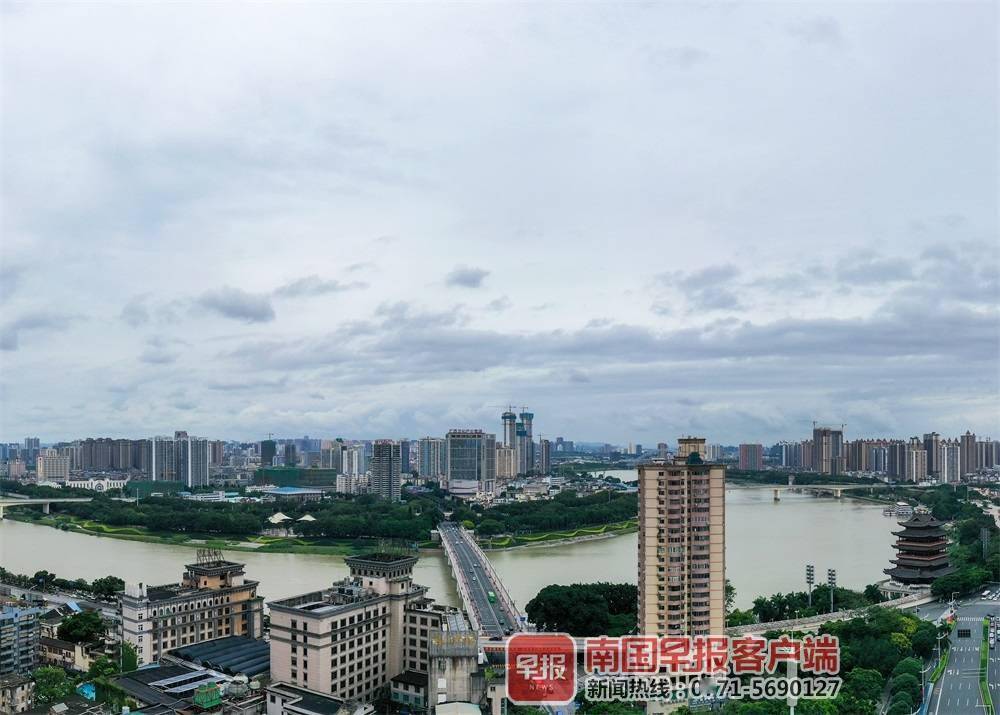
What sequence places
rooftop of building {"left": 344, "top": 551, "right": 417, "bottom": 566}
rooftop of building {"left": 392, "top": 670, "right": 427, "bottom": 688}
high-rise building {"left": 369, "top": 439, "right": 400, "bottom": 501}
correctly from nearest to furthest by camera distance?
rooftop of building {"left": 392, "top": 670, "right": 427, "bottom": 688}
rooftop of building {"left": 344, "top": 551, "right": 417, "bottom": 566}
high-rise building {"left": 369, "top": 439, "right": 400, "bottom": 501}

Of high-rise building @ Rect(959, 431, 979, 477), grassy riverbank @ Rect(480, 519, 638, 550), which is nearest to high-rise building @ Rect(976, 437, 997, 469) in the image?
high-rise building @ Rect(959, 431, 979, 477)

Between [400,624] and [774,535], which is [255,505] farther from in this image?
[400,624]

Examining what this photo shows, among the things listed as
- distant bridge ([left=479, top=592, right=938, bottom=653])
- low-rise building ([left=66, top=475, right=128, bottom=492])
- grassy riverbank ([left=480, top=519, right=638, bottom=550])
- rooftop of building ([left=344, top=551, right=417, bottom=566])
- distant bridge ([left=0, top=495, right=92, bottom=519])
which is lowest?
low-rise building ([left=66, top=475, right=128, bottom=492])

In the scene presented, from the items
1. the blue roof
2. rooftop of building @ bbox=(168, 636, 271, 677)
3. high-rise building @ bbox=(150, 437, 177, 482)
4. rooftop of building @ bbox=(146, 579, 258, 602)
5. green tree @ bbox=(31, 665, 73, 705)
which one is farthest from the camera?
high-rise building @ bbox=(150, 437, 177, 482)

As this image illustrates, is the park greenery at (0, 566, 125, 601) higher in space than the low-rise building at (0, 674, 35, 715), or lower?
lower

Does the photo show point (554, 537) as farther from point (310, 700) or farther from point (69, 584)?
point (310, 700)

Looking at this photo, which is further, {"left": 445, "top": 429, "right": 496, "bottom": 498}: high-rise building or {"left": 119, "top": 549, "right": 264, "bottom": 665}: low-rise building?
{"left": 445, "top": 429, "right": 496, "bottom": 498}: high-rise building

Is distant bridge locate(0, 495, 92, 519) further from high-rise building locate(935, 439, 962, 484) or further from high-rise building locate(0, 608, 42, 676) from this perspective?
high-rise building locate(935, 439, 962, 484)
